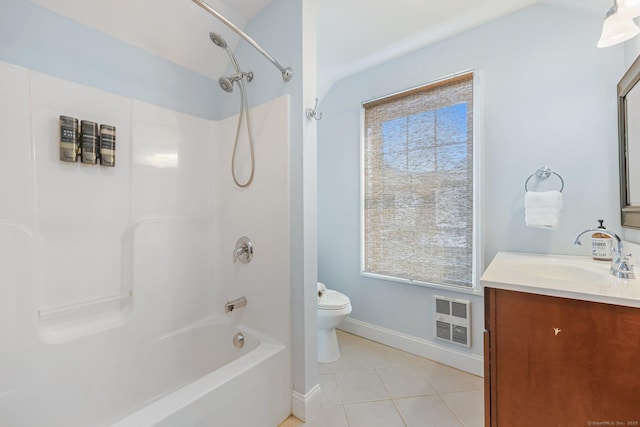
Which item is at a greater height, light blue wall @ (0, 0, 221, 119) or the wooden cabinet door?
light blue wall @ (0, 0, 221, 119)

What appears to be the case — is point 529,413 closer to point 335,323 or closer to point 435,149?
point 335,323

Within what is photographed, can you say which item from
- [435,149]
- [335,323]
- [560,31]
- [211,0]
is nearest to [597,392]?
[335,323]

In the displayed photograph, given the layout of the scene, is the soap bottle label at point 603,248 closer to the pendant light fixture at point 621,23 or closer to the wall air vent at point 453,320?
the wall air vent at point 453,320

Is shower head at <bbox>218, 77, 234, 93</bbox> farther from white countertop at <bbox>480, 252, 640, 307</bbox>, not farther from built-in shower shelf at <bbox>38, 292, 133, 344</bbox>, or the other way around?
white countertop at <bbox>480, 252, 640, 307</bbox>

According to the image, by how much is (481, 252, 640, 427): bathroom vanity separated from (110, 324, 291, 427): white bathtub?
100 cm

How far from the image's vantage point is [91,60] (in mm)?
1381

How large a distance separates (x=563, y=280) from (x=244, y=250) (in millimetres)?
1688

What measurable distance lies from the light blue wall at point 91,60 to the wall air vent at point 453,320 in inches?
92.0

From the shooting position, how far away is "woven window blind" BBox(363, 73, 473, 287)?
6.09ft

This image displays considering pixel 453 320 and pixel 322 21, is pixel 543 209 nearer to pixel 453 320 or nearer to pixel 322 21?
pixel 453 320

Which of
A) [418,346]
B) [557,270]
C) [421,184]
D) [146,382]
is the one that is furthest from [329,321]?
[557,270]

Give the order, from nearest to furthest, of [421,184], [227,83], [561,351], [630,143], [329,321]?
[561,351], [630,143], [227,83], [329,321], [421,184]

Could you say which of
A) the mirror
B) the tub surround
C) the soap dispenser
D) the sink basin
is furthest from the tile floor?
the mirror

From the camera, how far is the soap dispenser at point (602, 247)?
1.35 m
